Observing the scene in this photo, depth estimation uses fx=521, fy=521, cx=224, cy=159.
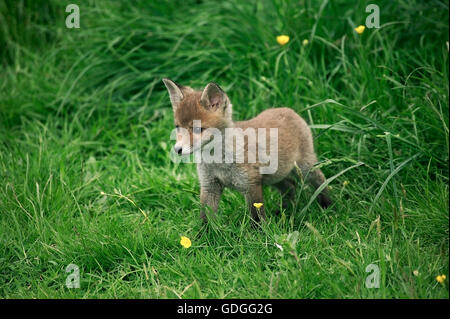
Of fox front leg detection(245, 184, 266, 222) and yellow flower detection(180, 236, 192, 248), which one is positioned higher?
fox front leg detection(245, 184, 266, 222)

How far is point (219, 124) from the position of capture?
13.3 ft

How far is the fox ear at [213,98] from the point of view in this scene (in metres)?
3.91

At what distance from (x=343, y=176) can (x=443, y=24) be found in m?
2.14

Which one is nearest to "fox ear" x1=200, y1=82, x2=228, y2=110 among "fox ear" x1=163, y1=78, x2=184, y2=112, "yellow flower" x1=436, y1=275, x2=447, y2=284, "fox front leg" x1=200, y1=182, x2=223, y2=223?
"fox ear" x1=163, y1=78, x2=184, y2=112

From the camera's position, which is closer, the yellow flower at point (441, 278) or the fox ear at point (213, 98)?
the yellow flower at point (441, 278)

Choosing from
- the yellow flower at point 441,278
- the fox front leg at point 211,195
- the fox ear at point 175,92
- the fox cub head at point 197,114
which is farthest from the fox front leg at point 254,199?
Answer: the yellow flower at point 441,278

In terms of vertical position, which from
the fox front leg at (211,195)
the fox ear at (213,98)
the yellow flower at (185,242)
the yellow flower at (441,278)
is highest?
the fox ear at (213,98)

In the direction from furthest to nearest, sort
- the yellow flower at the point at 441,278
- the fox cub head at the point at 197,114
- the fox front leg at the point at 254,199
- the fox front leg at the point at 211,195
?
the fox front leg at the point at 211,195
the fox front leg at the point at 254,199
the fox cub head at the point at 197,114
the yellow flower at the point at 441,278

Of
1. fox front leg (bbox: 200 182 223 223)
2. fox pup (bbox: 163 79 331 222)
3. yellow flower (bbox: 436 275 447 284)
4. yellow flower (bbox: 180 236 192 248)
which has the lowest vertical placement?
yellow flower (bbox: 180 236 192 248)

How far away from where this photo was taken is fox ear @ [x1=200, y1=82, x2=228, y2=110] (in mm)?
3908

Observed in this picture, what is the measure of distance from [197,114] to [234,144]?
17.8 inches

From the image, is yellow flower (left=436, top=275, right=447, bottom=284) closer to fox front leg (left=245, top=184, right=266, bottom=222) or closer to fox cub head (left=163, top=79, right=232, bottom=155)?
fox front leg (left=245, top=184, right=266, bottom=222)

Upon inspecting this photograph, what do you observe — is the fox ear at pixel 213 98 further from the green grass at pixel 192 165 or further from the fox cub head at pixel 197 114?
the green grass at pixel 192 165

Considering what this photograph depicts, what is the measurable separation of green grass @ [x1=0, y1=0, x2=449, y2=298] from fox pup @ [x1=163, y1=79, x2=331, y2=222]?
0.22m
